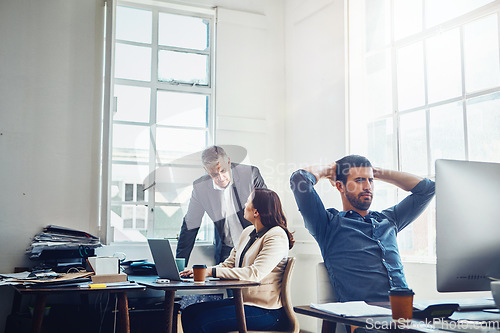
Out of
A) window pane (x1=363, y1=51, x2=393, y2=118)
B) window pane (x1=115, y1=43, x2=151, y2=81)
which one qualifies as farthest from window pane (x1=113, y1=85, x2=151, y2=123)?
window pane (x1=363, y1=51, x2=393, y2=118)

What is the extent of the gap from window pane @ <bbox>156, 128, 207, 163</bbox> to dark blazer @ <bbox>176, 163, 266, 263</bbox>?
31cm

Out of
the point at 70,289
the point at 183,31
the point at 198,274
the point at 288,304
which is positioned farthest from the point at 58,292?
the point at 183,31

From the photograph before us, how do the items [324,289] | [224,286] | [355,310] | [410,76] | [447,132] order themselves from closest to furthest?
[355,310]
[324,289]
[224,286]
[447,132]
[410,76]

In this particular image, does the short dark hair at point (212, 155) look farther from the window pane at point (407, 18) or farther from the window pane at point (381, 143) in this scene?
the window pane at point (407, 18)

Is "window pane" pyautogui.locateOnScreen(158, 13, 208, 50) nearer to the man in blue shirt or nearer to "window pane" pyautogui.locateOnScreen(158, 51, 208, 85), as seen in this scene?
"window pane" pyautogui.locateOnScreen(158, 51, 208, 85)

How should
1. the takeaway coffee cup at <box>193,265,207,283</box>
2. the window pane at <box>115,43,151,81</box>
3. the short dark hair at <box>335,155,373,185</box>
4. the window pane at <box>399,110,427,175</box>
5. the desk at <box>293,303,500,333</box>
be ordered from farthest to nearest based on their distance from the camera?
1. the window pane at <box>115,43,151,81</box>
2. the window pane at <box>399,110,427,175</box>
3. the short dark hair at <box>335,155,373,185</box>
4. the takeaway coffee cup at <box>193,265,207,283</box>
5. the desk at <box>293,303,500,333</box>

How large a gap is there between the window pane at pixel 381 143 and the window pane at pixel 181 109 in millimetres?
1613

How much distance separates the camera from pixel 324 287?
260 centimetres

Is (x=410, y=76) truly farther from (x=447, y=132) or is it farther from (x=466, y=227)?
(x=466, y=227)

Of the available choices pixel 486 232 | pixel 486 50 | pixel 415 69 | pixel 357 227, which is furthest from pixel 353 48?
pixel 486 232

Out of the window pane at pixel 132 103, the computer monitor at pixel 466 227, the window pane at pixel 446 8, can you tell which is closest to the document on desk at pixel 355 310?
the computer monitor at pixel 466 227

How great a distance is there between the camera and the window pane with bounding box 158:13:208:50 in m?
4.80

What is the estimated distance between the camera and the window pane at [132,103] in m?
4.55

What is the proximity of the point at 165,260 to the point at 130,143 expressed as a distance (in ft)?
5.89
